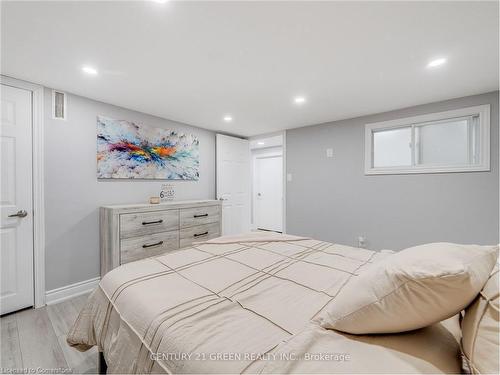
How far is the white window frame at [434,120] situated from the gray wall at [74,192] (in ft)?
11.2

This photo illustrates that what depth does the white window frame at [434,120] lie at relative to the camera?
244 centimetres

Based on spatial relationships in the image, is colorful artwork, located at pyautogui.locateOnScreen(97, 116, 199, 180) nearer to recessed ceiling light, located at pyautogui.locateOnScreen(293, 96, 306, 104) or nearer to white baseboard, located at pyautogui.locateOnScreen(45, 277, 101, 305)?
white baseboard, located at pyautogui.locateOnScreen(45, 277, 101, 305)

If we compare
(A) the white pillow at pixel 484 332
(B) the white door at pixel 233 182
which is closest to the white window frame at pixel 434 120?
(B) the white door at pixel 233 182

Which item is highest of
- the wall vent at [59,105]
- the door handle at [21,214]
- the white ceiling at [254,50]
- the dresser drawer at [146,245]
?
the white ceiling at [254,50]

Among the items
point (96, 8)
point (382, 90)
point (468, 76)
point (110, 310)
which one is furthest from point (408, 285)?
point (468, 76)

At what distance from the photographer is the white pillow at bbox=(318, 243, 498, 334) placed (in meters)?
0.62

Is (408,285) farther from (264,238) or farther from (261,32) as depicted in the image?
(261,32)

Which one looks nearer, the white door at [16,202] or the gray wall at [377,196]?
the white door at [16,202]

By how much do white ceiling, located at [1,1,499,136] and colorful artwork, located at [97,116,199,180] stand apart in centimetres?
37

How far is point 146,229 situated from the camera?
8.68ft

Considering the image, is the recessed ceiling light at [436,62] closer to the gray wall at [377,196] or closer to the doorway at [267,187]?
the gray wall at [377,196]

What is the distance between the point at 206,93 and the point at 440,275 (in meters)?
2.46

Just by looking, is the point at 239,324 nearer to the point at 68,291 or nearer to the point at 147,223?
the point at 147,223

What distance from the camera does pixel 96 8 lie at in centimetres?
128
